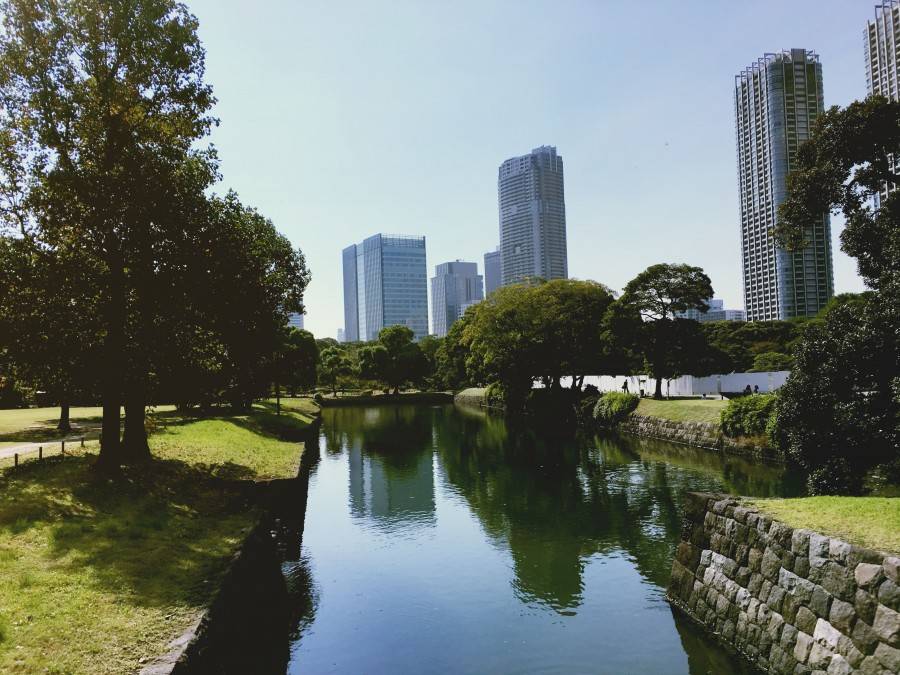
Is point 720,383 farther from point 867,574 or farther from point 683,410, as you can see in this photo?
point 867,574

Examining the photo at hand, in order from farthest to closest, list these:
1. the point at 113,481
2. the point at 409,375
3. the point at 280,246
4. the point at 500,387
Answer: the point at 409,375 → the point at 500,387 → the point at 280,246 → the point at 113,481

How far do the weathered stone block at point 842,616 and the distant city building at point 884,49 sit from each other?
48.0 metres

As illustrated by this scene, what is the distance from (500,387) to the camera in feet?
227

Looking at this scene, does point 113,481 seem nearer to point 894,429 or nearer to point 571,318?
point 894,429

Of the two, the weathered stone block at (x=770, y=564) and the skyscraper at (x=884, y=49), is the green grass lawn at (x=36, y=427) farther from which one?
the skyscraper at (x=884, y=49)

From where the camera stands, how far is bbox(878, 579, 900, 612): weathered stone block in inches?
307

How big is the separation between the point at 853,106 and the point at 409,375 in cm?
7806

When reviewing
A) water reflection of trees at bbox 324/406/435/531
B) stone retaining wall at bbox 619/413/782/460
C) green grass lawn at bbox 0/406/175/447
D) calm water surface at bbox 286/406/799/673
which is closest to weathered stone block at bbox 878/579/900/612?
calm water surface at bbox 286/406/799/673

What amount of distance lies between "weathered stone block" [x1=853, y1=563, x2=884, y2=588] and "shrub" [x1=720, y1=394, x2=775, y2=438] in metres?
22.7

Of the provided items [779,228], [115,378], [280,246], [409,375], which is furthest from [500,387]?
[115,378]

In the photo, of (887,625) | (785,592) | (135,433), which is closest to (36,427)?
(135,433)

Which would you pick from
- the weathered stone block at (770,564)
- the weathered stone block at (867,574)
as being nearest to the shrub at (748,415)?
the weathered stone block at (770,564)

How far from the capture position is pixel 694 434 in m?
36.4

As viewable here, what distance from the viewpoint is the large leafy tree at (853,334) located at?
14.1 meters
